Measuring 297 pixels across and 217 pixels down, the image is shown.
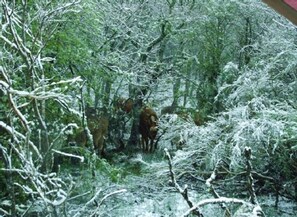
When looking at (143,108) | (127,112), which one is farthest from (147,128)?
(127,112)

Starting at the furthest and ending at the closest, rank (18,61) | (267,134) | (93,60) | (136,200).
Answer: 1. (93,60)
2. (136,200)
3. (267,134)
4. (18,61)

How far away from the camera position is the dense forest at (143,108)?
4855 millimetres

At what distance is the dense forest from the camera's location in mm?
4855

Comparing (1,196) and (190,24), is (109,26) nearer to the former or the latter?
(190,24)

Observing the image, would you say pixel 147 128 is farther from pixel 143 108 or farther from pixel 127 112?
pixel 127 112

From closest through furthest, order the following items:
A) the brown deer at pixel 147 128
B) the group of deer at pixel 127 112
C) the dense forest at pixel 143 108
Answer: the dense forest at pixel 143 108
the group of deer at pixel 127 112
the brown deer at pixel 147 128

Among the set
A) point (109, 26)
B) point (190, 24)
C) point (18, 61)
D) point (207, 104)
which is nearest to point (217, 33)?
point (190, 24)

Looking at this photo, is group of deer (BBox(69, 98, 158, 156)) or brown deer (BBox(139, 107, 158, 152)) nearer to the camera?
group of deer (BBox(69, 98, 158, 156))

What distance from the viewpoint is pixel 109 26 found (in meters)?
11.0

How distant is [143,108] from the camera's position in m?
12.6

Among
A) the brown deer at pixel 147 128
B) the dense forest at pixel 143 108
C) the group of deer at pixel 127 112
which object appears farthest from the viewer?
the brown deer at pixel 147 128

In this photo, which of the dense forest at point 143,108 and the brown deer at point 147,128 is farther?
the brown deer at point 147,128

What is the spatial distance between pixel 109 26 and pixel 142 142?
3185 mm

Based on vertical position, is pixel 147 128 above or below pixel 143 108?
below
